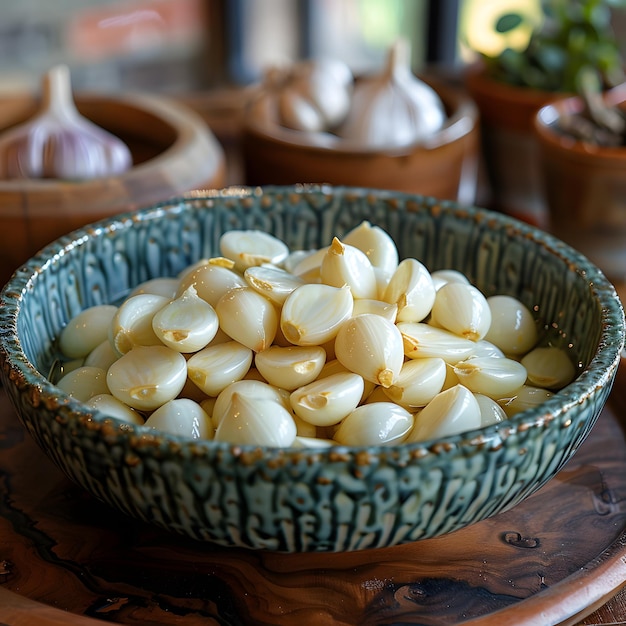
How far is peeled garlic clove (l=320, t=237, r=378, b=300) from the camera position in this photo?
0.49 m

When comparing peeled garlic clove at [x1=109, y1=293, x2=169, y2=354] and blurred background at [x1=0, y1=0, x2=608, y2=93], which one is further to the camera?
blurred background at [x1=0, y1=0, x2=608, y2=93]

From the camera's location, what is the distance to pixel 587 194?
788 mm

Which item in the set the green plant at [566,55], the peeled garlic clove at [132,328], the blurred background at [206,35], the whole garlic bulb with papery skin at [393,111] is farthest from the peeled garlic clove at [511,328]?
the blurred background at [206,35]

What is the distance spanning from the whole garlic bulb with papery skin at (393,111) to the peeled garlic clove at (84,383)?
0.43 m

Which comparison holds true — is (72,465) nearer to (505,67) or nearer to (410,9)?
(505,67)

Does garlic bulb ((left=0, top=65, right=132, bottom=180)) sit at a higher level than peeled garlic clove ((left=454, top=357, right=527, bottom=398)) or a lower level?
higher

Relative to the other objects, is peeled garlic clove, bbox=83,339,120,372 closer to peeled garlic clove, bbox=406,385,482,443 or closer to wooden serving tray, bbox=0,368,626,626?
wooden serving tray, bbox=0,368,626,626

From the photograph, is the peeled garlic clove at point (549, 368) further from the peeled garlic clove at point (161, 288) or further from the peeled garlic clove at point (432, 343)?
the peeled garlic clove at point (161, 288)

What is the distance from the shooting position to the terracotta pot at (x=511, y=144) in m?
0.92

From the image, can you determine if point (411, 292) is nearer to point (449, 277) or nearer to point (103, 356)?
point (449, 277)

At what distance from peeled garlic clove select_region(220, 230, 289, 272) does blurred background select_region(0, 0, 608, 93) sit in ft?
2.27

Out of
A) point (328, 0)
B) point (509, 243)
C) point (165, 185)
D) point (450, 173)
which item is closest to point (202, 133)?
point (165, 185)

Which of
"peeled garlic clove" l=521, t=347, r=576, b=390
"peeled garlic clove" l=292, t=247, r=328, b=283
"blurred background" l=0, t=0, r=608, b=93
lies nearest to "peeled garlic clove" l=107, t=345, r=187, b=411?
"peeled garlic clove" l=292, t=247, r=328, b=283

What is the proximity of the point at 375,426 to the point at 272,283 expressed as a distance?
108mm
